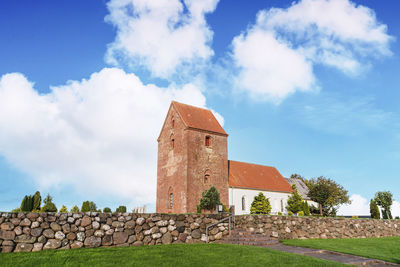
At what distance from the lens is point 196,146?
1336 inches

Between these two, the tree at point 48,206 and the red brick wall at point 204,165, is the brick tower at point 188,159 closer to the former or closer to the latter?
the red brick wall at point 204,165

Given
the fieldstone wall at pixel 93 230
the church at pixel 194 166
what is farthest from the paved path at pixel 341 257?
the church at pixel 194 166

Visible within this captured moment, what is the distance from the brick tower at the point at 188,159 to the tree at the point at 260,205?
147 inches

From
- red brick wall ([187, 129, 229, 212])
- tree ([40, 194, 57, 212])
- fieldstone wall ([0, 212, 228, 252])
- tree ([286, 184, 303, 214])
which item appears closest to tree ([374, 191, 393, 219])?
tree ([286, 184, 303, 214])

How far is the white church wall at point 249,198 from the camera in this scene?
36.5 metres

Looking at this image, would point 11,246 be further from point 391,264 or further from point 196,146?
point 196,146

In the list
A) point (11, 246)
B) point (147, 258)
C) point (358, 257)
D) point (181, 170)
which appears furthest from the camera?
point (181, 170)

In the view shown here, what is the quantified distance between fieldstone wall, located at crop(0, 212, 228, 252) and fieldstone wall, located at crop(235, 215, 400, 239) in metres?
3.23

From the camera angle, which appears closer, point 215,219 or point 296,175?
point 215,219

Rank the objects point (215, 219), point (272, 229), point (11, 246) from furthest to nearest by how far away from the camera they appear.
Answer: point (272, 229), point (215, 219), point (11, 246)

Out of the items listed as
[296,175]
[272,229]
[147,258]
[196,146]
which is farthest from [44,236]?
[296,175]

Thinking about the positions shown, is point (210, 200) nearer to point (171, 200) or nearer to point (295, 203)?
point (171, 200)

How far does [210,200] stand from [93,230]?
63.8ft

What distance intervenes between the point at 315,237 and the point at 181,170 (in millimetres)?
15930
